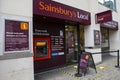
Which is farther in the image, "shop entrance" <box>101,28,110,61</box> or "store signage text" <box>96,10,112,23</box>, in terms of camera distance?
"shop entrance" <box>101,28,110,61</box>

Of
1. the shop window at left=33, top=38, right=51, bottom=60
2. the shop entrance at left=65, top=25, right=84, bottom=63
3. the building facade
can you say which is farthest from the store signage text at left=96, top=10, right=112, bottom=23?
the shop window at left=33, top=38, right=51, bottom=60

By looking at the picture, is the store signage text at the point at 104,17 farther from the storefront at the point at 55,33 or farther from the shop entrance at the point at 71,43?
the shop entrance at the point at 71,43

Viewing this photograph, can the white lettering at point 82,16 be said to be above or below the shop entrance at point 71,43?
above

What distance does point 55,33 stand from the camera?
25.6ft

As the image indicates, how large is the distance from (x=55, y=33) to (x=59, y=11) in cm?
156

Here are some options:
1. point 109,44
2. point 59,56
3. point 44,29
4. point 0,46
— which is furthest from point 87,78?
point 109,44

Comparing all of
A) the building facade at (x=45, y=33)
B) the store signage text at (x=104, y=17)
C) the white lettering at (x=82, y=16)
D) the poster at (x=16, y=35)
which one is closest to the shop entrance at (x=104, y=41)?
the building facade at (x=45, y=33)

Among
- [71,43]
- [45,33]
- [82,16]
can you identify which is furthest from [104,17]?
[45,33]

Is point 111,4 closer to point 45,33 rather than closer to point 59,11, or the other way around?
point 59,11

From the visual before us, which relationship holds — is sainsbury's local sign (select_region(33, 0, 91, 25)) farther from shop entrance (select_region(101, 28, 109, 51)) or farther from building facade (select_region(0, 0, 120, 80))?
shop entrance (select_region(101, 28, 109, 51))

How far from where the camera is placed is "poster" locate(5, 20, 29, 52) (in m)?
4.41

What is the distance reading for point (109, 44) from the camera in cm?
1344

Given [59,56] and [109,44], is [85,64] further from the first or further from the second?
[109,44]

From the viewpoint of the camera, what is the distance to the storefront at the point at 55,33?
20.3 ft
